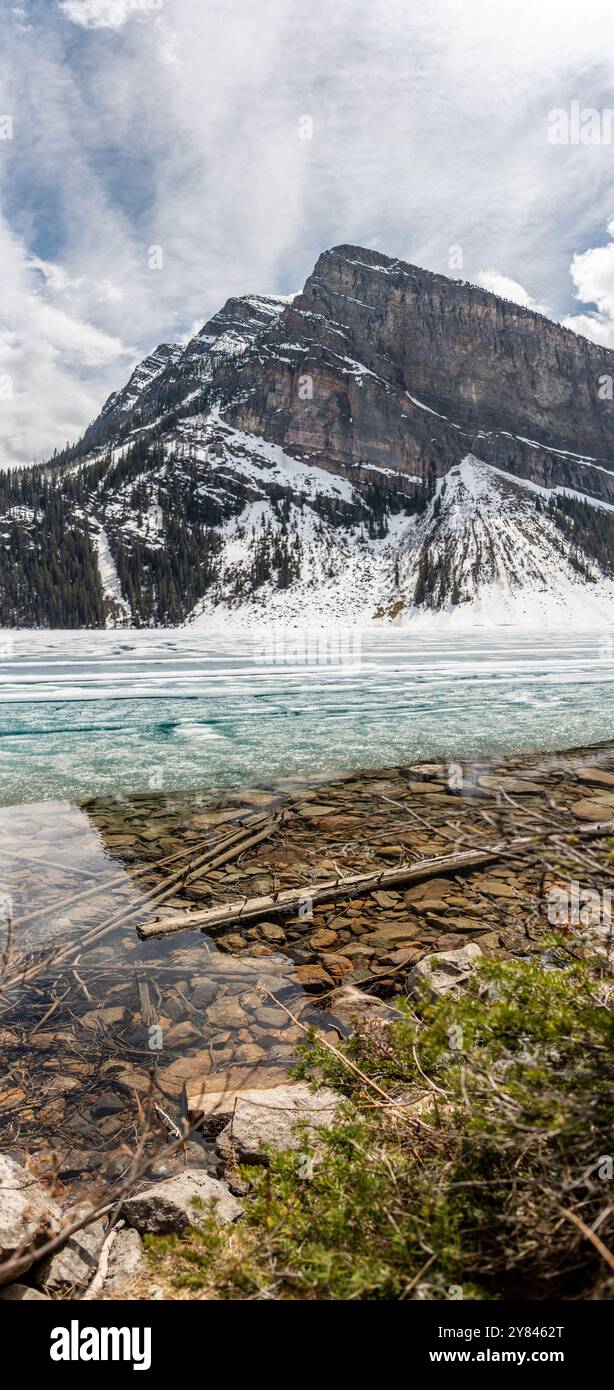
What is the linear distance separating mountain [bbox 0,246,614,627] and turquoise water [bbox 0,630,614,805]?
217ft

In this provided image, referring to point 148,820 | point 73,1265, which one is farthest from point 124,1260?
point 148,820

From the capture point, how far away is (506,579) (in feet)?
331

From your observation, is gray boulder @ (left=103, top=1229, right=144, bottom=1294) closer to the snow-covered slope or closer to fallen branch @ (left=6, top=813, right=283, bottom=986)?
fallen branch @ (left=6, top=813, right=283, bottom=986)

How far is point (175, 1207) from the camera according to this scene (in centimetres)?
258

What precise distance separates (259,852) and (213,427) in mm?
147888

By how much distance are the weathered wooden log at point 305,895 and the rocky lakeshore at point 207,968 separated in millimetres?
23

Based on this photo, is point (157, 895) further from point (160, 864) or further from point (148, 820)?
point (148, 820)

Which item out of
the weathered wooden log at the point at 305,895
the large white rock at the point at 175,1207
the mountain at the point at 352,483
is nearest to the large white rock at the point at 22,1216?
the large white rock at the point at 175,1207

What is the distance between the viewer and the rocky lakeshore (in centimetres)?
257

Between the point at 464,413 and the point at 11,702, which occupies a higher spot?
the point at 464,413

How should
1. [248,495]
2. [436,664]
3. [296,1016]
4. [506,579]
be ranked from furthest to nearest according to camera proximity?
[248,495] < [506,579] < [436,664] < [296,1016]

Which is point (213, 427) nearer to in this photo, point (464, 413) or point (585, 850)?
point (464, 413)
